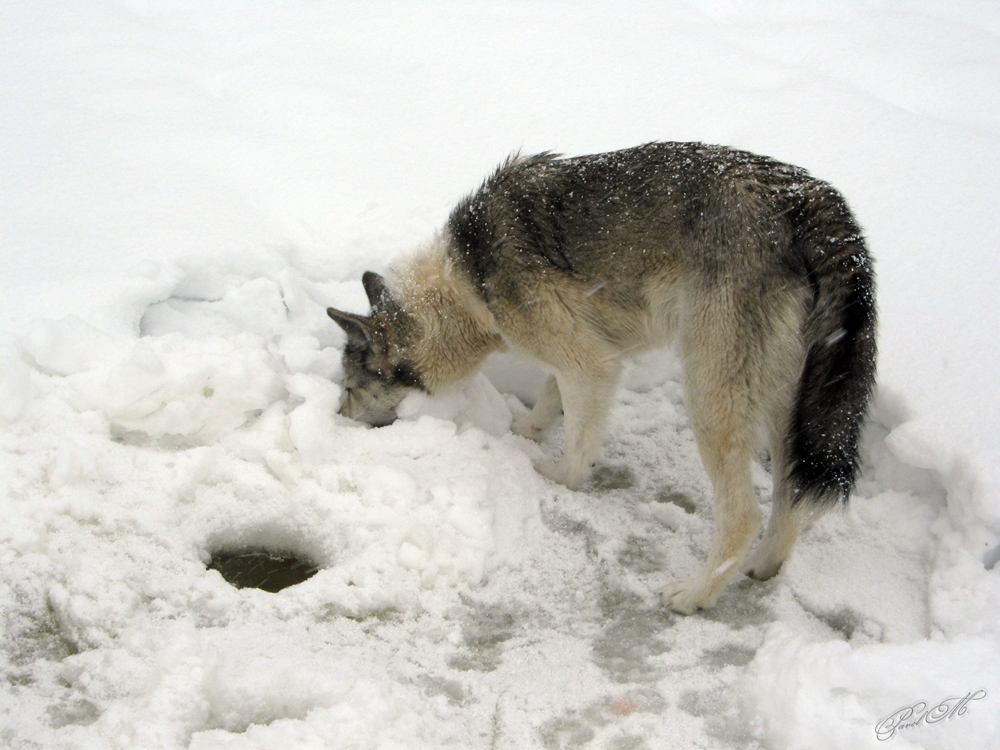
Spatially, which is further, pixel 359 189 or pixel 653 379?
pixel 359 189

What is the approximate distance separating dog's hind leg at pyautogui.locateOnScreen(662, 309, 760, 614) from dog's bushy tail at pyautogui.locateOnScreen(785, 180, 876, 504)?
0.24m

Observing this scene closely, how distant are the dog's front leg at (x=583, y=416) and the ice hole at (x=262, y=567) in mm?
1628

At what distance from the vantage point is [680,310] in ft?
12.6

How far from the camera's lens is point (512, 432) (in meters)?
5.18

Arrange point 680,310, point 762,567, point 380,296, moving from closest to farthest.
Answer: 1. point 680,310
2. point 762,567
3. point 380,296

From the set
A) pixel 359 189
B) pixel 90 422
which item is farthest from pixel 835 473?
pixel 359 189

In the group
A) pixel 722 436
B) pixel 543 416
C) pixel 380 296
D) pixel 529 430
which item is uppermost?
pixel 722 436

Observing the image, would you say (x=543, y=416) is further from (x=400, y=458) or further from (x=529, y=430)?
(x=400, y=458)

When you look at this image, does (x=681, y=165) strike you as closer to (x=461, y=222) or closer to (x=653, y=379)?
(x=461, y=222)

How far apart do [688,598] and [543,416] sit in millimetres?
1744

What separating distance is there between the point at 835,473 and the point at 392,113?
5414mm

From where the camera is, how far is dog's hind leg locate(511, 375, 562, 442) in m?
5.04

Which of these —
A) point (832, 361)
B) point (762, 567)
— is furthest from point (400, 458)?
point (832, 361)

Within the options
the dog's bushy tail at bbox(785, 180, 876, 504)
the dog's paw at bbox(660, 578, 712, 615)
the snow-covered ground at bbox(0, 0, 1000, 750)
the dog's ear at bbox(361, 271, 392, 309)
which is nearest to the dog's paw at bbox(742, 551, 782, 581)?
the snow-covered ground at bbox(0, 0, 1000, 750)
